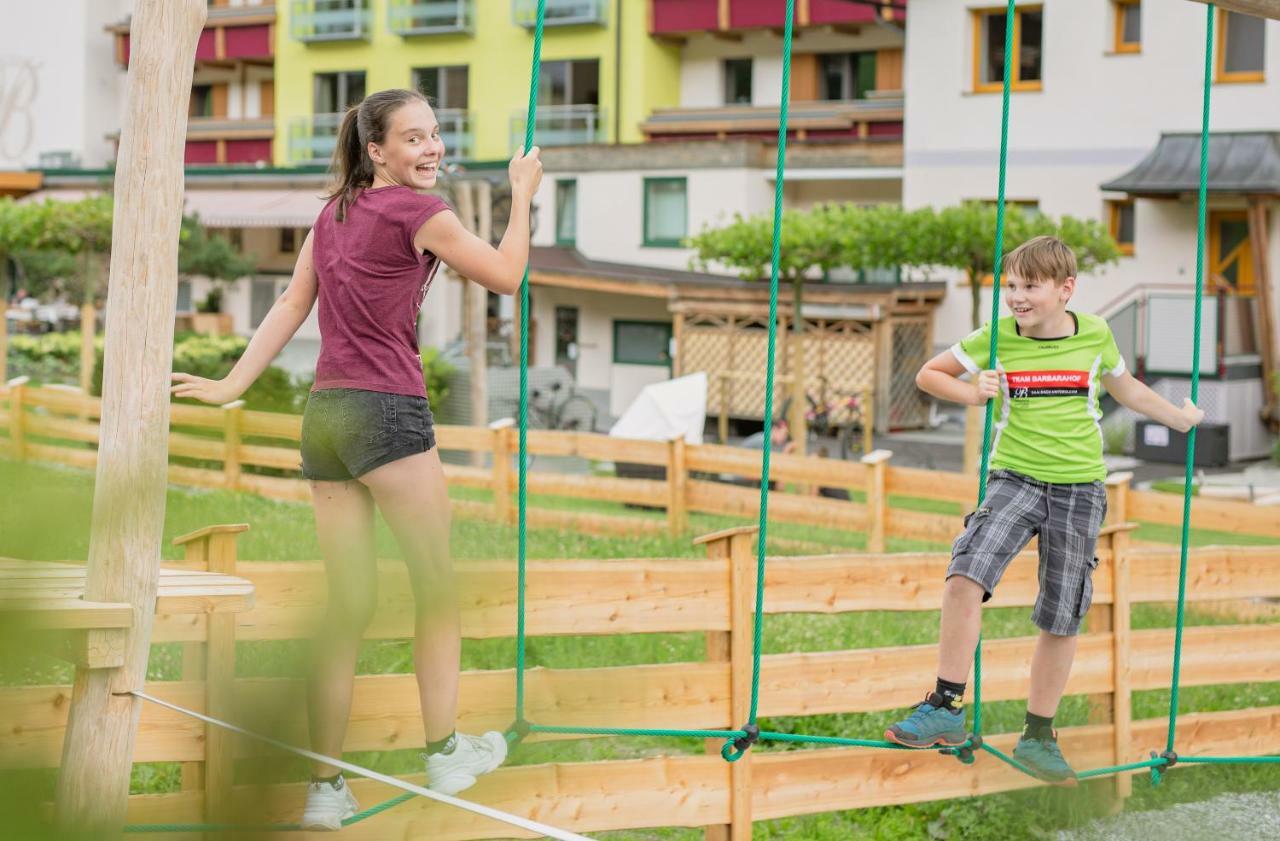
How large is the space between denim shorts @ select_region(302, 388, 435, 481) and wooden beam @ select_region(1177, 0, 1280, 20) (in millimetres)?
2384

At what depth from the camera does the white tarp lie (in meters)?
15.3

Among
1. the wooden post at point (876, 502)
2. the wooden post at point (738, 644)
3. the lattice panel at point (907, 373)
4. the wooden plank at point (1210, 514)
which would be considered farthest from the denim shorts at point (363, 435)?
the lattice panel at point (907, 373)

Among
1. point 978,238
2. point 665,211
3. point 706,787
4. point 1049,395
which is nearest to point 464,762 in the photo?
point 1049,395

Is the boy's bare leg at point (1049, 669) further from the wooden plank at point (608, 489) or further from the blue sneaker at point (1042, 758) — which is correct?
the wooden plank at point (608, 489)

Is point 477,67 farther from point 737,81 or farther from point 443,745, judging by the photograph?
point 443,745

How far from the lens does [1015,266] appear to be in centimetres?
355

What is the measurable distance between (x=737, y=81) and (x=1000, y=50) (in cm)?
709

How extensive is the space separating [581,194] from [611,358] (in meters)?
2.93

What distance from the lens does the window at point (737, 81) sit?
2900cm

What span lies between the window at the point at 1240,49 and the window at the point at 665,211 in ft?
30.1

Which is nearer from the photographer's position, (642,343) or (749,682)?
(749,682)

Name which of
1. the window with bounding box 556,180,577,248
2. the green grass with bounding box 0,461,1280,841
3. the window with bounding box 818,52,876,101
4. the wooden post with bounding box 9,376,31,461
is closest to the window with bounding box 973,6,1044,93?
the window with bounding box 818,52,876,101

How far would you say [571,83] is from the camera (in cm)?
3038

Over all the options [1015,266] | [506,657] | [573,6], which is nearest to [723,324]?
[573,6]
